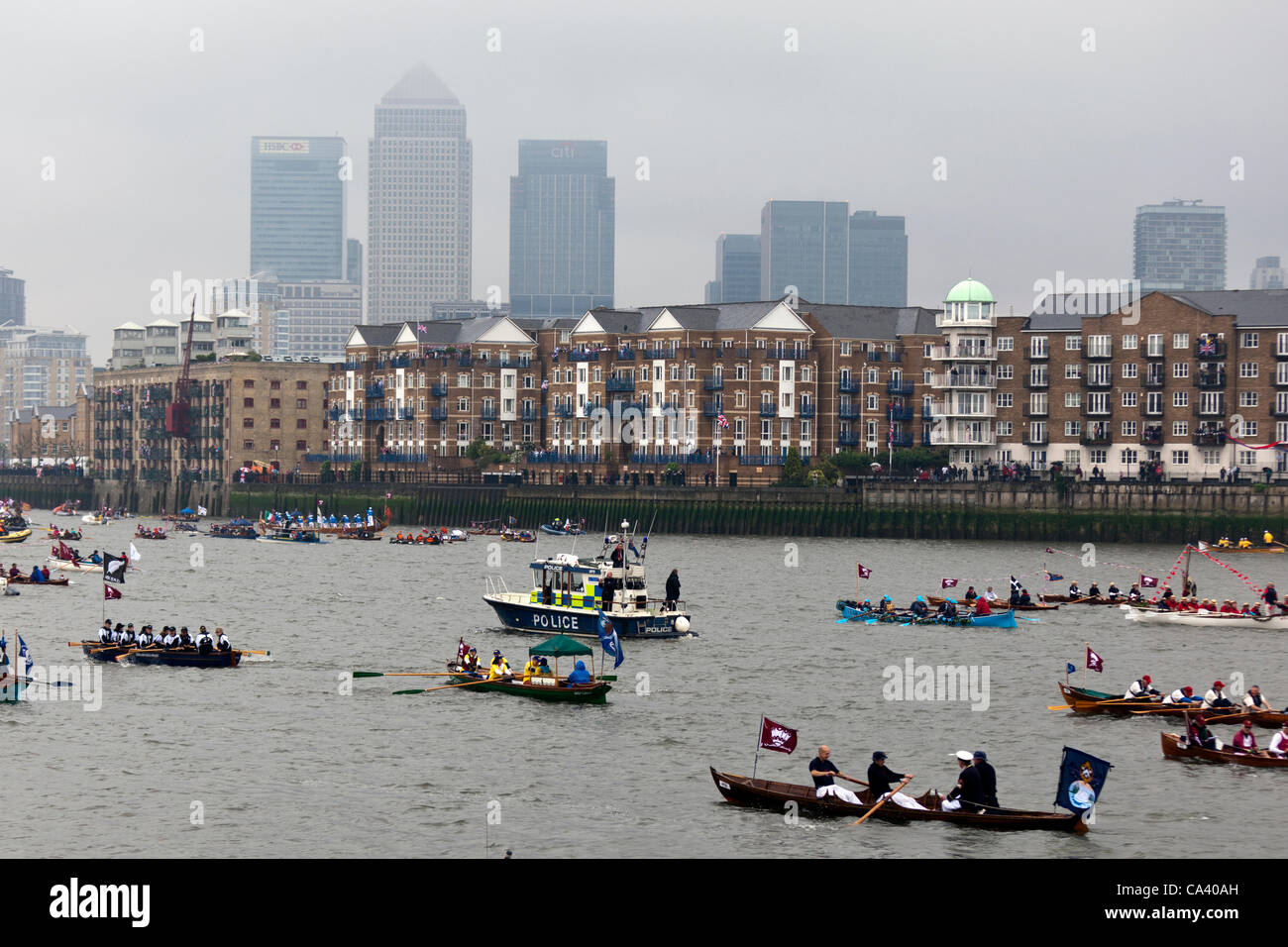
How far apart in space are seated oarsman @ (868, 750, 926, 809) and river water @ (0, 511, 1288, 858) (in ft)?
2.69

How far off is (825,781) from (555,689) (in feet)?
57.4

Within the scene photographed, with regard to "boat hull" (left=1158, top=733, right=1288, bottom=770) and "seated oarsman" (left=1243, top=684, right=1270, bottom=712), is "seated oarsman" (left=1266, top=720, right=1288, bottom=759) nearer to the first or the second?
"boat hull" (left=1158, top=733, right=1288, bottom=770)

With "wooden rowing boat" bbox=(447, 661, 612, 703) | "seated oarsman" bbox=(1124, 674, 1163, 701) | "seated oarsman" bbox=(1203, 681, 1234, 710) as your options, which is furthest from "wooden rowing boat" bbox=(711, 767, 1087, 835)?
"seated oarsman" bbox=(1124, 674, 1163, 701)

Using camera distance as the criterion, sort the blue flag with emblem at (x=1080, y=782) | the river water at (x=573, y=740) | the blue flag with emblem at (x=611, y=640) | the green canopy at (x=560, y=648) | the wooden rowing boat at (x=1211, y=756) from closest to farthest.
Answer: the blue flag with emblem at (x=1080, y=782), the river water at (x=573, y=740), the wooden rowing boat at (x=1211, y=756), the blue flag with emblem at (x=611, y=640), the green canopy at (x=560, y=648)

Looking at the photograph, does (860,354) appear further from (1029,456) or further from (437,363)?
(437,363)

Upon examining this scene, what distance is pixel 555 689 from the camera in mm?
58906

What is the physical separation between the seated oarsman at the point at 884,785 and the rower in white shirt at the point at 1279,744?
1296 cm

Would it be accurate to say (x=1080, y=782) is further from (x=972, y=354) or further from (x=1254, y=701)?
(x=972, y=354)

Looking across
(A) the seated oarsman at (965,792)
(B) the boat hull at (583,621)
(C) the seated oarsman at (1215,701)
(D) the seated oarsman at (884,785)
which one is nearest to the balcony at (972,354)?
(B) the boat hull at (583,621)

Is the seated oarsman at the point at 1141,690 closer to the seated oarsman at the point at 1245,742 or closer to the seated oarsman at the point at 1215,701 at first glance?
the seated oarsman at the point at 1215,701

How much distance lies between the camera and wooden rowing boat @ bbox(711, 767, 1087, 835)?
136 ft

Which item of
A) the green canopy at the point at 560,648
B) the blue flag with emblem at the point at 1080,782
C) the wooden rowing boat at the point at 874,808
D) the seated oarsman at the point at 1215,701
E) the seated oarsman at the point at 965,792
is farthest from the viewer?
the green canopy at the point at 560,648

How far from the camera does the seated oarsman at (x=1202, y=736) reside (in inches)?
1978

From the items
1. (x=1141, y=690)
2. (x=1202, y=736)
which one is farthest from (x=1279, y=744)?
(x=1141, y=690)
